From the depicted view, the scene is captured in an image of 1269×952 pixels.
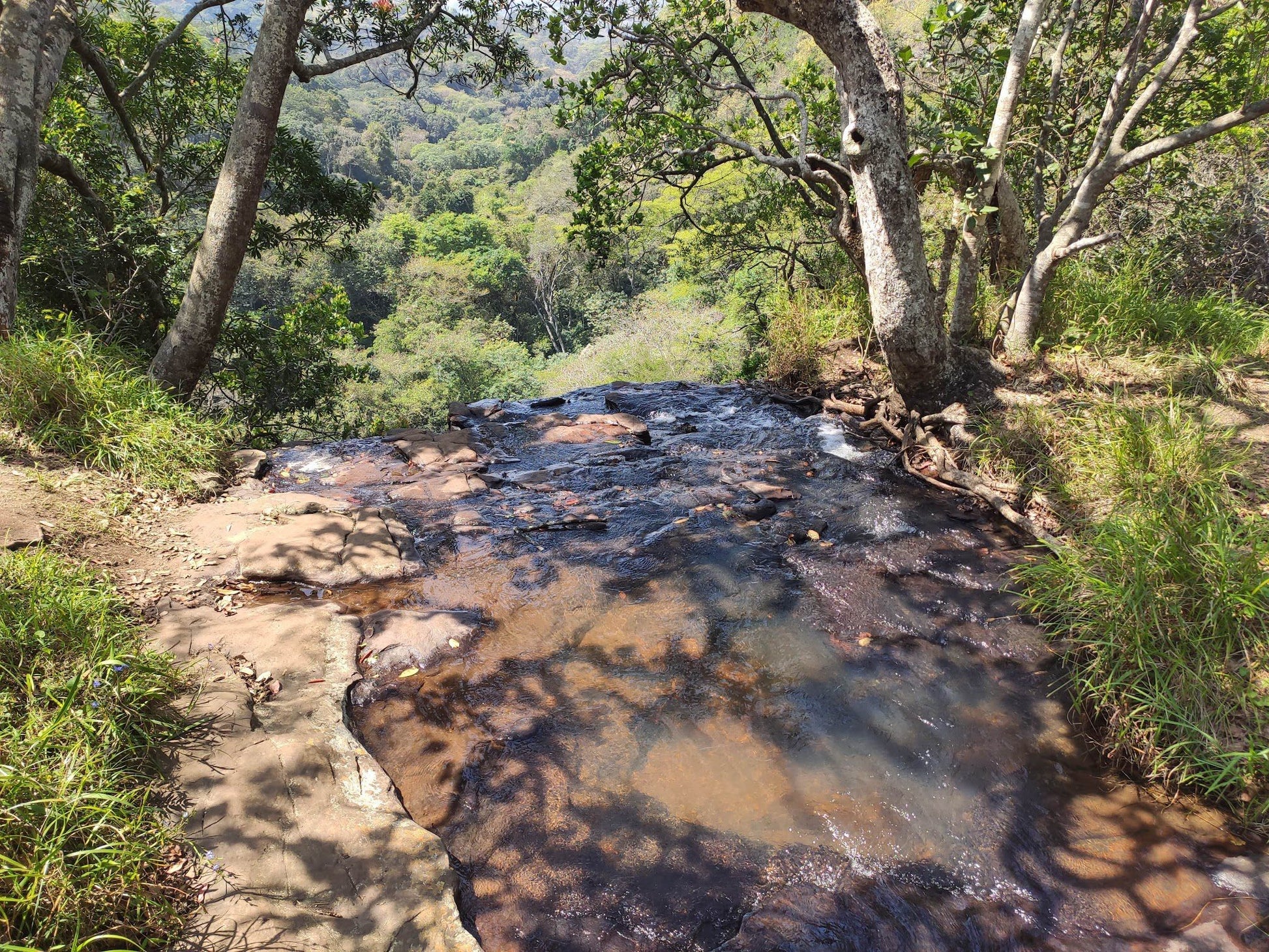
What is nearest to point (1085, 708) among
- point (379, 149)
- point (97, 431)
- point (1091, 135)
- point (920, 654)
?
point (920, 654)

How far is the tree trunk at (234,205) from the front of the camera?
5613 mm

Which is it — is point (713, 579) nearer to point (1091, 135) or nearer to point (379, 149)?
point (1091, 135)

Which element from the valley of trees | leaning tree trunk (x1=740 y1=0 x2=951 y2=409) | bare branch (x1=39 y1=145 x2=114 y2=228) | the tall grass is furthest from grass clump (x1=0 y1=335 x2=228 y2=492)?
the tall grass

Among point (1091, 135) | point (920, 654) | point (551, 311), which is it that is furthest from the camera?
point (551, 311)

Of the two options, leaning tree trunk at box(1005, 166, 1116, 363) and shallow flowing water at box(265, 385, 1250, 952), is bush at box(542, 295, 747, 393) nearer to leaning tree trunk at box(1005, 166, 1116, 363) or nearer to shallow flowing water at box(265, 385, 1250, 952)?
leaning tree trunk at box(1005, 166, 1116, 363)

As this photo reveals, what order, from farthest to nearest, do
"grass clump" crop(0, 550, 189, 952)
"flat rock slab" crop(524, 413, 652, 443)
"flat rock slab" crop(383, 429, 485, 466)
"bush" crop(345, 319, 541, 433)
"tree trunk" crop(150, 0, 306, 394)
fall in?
"bush" crop(345, 319, 541, 433), "flat rock slab" crop(524, 413, 652, 443), "flat rock slab" crop(383, 429, 485, 466), "tree trunk" crop(150, 0, 306, 394), "grass clump" crop(0, 550, 189, 952)

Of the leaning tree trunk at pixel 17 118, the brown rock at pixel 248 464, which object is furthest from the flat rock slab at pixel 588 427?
the leaning tree trunk at pixel 17 118

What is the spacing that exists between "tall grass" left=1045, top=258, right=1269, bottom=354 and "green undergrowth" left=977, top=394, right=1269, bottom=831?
174 centimetres

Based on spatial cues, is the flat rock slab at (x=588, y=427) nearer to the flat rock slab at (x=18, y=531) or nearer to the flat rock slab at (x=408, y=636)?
the flat rock slab at (x=408, y=636)

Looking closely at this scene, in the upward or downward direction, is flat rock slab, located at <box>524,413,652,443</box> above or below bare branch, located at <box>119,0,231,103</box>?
below

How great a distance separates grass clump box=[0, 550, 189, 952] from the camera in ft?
5.83

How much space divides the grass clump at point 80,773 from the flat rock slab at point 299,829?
0.47 feet

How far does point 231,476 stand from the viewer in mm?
5332

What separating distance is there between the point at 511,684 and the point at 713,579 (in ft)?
5.23
